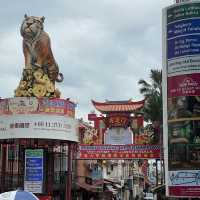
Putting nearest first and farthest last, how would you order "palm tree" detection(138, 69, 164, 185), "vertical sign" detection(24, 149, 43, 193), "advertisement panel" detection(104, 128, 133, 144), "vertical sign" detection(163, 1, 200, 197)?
"vertical sign" detection(163, 1, 200, 197) → "vertical sign" detection(24, 149, 43, 193) → "advertisement panel" detection(104, 128, 133, 144) → "palm tree" detection(138, 69, 164, 185)

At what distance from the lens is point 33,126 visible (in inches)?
1156

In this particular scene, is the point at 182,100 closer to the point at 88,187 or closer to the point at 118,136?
the point at 118,136

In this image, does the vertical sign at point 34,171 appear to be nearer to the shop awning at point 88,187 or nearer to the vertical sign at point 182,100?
the vertical sign at point 182,100

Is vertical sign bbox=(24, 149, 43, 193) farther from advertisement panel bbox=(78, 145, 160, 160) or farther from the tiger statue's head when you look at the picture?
the tiger statue's head

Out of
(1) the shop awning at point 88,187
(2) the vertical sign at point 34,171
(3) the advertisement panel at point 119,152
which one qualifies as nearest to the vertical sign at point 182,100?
(3) the advertisement panel at point 119,152

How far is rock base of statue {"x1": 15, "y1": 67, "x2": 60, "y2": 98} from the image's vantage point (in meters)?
30.7

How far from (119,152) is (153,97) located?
864 cm

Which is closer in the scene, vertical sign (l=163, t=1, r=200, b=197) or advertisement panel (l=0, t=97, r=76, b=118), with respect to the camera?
vertical sign (l=163, t=1, r=200, b=197)

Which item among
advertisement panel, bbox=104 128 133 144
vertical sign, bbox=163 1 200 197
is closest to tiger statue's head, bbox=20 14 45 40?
vertical sign, bbox=163 1 200 197

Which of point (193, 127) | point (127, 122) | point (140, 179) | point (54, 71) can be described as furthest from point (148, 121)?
point (140, 179)

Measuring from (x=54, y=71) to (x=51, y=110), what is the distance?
3.26 m

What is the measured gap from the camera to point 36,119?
2947 cm

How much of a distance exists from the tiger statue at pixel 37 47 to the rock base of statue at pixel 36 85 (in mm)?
370

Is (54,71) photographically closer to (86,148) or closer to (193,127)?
(86,148)
